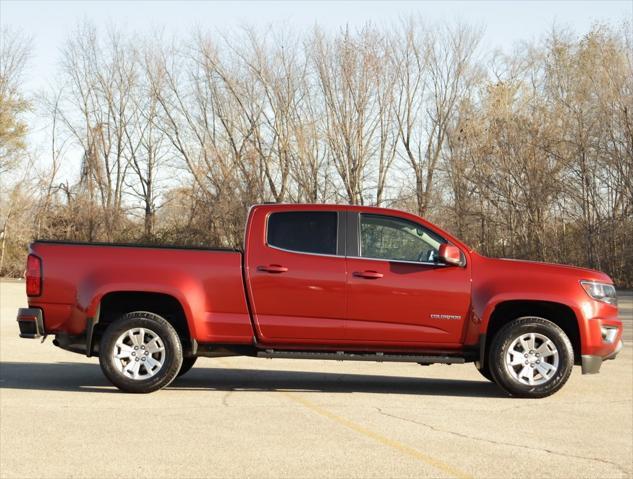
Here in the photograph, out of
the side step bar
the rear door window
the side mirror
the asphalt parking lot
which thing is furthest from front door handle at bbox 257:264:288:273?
the side mirror

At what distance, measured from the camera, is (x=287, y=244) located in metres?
10.2

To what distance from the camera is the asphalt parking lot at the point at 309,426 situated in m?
6.46

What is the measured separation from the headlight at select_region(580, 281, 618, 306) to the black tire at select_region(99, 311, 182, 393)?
4.45 metres

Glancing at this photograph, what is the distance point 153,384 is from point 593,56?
39.2 m

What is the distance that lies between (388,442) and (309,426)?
907 millimetres

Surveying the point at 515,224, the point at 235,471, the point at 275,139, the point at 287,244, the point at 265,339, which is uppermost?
the point at 275,139

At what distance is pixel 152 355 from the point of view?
995 cm

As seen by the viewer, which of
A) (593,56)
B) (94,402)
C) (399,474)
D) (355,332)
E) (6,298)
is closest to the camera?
(399,474)

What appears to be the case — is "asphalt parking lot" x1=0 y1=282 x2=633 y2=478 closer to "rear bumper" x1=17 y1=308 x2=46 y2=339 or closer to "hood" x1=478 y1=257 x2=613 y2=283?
"rear bumper" x1=17 y1=308 x2=46 y2=339

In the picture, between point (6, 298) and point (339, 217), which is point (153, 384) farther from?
point (6, 298)

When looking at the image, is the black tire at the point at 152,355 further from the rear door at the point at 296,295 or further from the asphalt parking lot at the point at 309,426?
the rear door at the point at 296,295

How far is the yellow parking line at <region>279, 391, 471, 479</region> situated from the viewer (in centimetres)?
641

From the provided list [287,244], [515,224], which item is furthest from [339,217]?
[515,224]

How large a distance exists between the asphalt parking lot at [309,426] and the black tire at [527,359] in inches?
6.2
